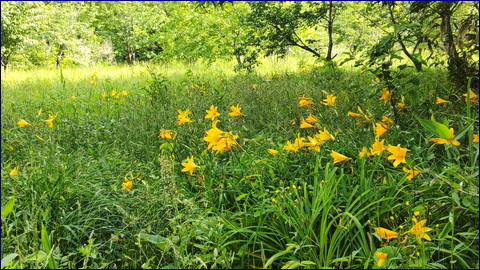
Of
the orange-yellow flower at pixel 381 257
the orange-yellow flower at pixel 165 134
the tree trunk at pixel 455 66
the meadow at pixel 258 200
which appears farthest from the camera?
the tree trunk at pixel 455 66

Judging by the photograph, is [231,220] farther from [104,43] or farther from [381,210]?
[104,43]

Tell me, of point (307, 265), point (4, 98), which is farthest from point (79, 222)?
point (4, 98)

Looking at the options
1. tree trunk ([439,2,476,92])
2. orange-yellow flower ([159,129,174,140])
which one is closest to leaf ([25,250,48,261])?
orange-yellow flower ([159,129,174,140])

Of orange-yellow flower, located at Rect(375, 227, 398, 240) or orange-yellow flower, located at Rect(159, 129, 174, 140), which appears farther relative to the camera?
orange-yellow flower, located at Rect(159, 129, 174, 140)

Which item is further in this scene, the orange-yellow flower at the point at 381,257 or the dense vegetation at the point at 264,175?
the dense vegetation at the point at 264,175

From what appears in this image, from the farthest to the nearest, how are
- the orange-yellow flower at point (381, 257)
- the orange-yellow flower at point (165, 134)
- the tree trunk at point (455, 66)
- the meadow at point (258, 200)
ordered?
the tree trunk at point (455, 66)
the orange-yellow flower at point (165, 134)
the meadow at point (258, 200)
the orange-yellow flower at point (381, 257)

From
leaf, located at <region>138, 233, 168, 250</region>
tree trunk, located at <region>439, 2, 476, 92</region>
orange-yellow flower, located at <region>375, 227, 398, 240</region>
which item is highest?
tree trunk, located at <region>439, 2, 476, 92</region>

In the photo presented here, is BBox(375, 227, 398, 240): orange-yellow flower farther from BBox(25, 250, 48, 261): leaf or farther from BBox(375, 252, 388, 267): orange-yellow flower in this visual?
BBox(25, 250, 48, 261): leaf

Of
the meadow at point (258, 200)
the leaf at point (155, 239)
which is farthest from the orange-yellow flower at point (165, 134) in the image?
the leaf at point (155, 239)

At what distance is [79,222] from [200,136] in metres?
1.01

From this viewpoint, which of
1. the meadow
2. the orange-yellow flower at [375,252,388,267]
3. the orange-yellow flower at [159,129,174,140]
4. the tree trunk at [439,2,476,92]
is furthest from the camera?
the tree trunk at [439,2,476,92]

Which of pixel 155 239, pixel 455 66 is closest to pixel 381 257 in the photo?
pixel 155 239

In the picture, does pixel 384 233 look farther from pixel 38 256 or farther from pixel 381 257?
pixel 38 256

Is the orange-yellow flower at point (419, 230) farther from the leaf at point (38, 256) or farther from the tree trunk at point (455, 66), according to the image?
the tree trunk at point (455, 66)
